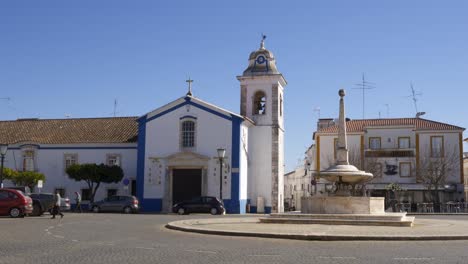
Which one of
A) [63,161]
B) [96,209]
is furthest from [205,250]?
[63,161]

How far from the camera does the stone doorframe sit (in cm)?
4069

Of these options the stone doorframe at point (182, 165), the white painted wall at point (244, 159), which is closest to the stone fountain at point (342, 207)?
the white painted wall at point (244, 159)

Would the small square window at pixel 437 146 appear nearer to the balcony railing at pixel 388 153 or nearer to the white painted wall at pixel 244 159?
the balcony railing at pixel 388 153

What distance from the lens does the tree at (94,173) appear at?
4194 centimetres

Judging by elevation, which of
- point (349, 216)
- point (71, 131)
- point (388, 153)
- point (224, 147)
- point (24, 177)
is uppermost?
point (71, 131)

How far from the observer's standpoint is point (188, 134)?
4191cm

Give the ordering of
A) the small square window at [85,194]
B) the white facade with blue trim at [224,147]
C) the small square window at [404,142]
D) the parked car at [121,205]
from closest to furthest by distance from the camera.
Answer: the parked car at [121,205] < the white facade with blue trim at [224,147] < the small square window at [85,194] < the small square window at [404,142]

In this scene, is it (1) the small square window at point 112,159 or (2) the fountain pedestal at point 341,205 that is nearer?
(2) the fountain pedestal at point 341,205

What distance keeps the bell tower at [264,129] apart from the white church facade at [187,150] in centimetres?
7

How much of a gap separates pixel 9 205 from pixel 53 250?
15351 mm

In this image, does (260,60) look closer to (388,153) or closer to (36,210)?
(388,153)

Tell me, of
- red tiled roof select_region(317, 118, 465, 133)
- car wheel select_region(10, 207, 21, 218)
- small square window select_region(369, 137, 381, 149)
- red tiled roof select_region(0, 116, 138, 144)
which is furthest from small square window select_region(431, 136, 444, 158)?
car wheel select_region(10, 207, 21, 218)

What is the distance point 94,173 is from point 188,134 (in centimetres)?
725

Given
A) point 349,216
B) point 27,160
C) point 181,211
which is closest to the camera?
point 349,216
